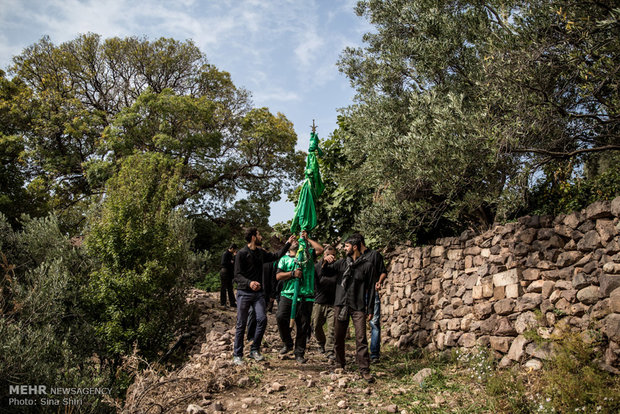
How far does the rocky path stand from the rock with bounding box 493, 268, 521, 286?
2.51 m

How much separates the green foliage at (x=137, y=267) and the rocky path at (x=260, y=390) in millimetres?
2692

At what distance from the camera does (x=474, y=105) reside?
27.5ft

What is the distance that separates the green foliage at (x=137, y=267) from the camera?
9.28 metres

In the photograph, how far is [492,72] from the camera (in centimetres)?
729

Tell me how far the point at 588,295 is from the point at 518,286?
1.15 meters

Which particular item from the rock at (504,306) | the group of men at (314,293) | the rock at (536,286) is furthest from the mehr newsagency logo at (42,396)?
the rock at (536,286)

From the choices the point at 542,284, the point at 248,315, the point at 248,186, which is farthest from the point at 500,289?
the point at 248,186

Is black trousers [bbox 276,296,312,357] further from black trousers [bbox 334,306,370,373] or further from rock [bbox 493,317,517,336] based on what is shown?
rock [bbox 493,317,517,336]

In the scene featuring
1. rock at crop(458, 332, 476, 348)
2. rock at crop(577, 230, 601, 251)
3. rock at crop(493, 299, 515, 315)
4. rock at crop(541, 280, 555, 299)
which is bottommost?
rock at crop(458, 332, 476, 348)

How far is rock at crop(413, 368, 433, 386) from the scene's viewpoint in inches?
255

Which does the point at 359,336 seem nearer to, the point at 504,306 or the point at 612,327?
the point at 504,306

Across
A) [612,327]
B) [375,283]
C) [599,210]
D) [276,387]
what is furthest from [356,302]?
[599,210]

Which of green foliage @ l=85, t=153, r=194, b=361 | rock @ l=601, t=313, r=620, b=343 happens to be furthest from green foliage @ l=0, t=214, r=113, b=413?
rock @ l=601, t=313, r=620, b=343

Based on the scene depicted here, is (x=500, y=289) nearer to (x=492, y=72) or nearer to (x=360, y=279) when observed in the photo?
(x=360, y=279)
